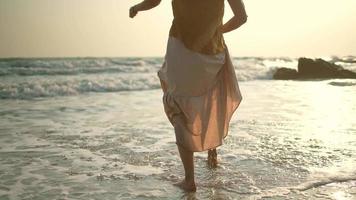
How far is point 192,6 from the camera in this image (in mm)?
3498

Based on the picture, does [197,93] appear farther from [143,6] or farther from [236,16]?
[143,6]

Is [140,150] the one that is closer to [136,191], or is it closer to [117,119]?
[136,191]

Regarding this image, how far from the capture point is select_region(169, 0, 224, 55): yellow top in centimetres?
351

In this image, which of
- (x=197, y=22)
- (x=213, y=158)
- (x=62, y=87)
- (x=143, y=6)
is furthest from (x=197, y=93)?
(x=62, y=87)

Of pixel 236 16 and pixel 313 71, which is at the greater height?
pixel 236 16

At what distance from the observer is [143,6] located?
3.67m

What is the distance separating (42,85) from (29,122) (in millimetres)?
8363

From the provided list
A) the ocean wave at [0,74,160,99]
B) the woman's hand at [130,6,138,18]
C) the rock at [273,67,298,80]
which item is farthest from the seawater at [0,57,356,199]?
the rock at [273,67,298,80]

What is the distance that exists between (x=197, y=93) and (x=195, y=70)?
20 cm

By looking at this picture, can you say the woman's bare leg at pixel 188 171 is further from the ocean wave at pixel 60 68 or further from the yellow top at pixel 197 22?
the ocean wave at pixel 60 68

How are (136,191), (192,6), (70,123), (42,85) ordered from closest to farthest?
1. (192,6)
2. (136,191)
3. (70,123)
4. (42,85)

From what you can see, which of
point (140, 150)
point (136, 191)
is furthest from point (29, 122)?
point (136, 191)

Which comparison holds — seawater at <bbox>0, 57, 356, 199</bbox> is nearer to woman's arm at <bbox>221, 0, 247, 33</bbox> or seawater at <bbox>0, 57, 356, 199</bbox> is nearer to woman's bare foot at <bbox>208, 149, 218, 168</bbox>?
woman's bare foot at <bbox>208, 149, 218, 168</bbox>

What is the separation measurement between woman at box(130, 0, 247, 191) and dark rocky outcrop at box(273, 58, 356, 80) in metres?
20.8
